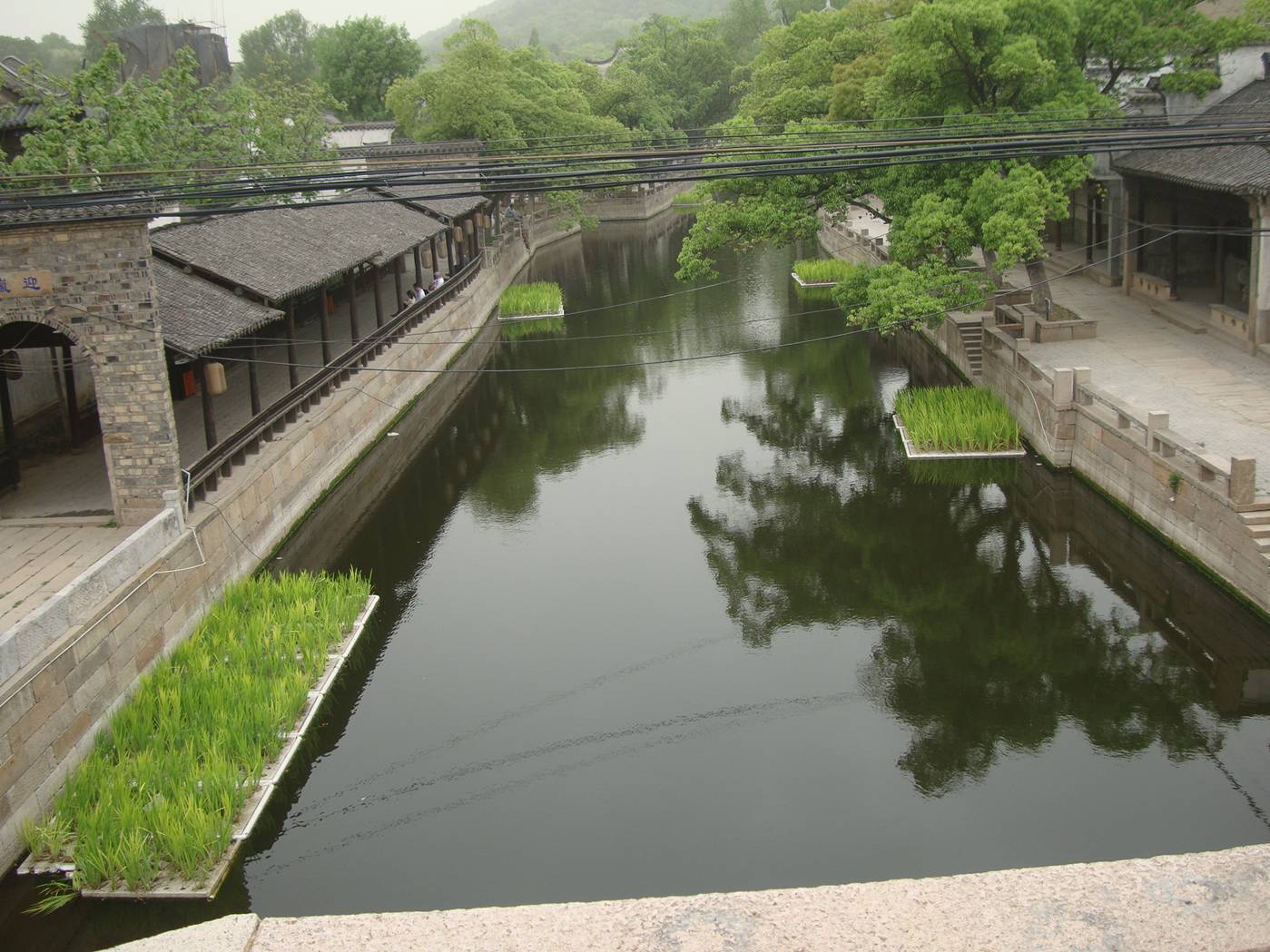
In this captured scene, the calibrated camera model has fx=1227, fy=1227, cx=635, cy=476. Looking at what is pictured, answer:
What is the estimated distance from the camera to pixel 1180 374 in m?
25.3

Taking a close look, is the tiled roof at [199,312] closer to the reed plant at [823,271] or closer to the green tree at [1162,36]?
the green tree at [1162,36]

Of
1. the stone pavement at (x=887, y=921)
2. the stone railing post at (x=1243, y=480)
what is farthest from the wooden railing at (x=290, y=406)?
the stone railing post at (x=1243, y=480)

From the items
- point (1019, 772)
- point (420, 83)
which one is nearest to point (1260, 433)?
point (1019, 772)

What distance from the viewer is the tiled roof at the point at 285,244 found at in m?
23.8

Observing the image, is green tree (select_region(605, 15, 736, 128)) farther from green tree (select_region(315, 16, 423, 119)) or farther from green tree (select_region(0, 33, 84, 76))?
green tree (select_region(0, 33, 84, 76))

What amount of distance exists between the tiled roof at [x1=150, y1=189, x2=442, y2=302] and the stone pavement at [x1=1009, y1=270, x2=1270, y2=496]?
15276 millimetres

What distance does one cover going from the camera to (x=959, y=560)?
2123 cm

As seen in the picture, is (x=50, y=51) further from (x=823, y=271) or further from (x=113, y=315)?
(x=113, y=315)

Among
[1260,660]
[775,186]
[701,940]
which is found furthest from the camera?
[775,186]

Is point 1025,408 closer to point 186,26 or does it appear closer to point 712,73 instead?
point 186,26

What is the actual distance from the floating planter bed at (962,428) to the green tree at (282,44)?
98.2 meters

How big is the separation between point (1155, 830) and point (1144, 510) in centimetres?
891

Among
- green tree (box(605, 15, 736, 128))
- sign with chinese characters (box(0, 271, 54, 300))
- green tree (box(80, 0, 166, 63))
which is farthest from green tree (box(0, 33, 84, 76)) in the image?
sign with chinese characters (box(0, 271, 54, 300))

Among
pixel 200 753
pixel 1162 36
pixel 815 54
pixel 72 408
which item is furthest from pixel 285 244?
pixel 815 54
